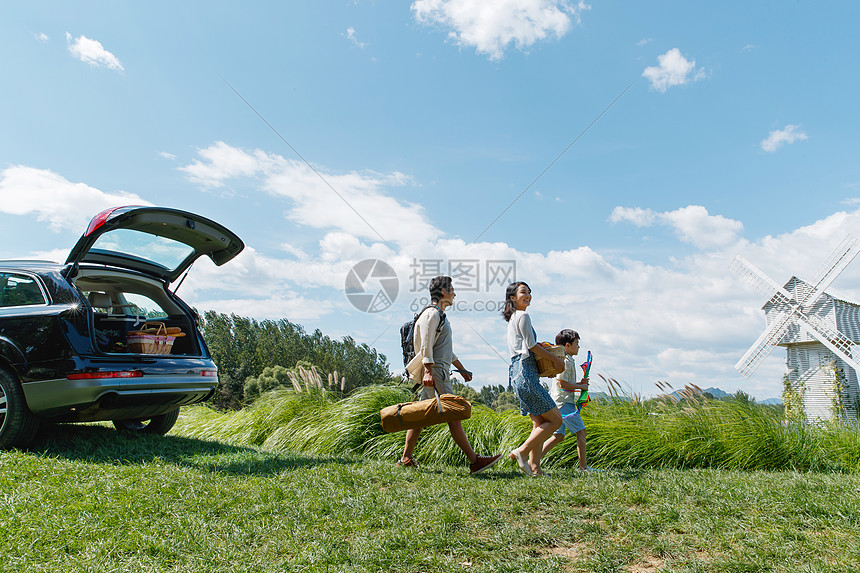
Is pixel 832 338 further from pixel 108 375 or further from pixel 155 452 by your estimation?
pixel 108 375

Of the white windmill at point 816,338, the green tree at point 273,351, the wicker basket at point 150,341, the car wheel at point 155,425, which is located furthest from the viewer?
the green tree at point 273,351

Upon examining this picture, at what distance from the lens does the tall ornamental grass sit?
6445 millimetres

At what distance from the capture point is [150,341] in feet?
19.2

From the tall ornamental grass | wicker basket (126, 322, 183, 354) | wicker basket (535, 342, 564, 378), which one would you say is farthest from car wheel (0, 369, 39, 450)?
wicker basket (535, 342, 564, 378)

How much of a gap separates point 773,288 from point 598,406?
2037cm

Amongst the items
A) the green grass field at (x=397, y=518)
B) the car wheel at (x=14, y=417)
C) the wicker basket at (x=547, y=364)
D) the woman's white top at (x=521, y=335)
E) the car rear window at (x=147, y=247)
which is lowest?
the green grass field at (x=397, y=518)

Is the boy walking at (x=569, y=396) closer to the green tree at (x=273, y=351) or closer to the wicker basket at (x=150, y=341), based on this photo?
the wicker basket at (x=150, y=341)

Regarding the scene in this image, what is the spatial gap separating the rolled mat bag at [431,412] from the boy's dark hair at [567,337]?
55.9 inches

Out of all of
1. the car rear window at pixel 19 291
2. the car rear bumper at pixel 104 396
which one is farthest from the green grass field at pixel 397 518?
the car rear window at pixel 19 291

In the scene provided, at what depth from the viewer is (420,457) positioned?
655 centimetres

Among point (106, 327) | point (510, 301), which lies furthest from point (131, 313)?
point (510, 301)

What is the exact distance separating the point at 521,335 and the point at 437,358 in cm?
82

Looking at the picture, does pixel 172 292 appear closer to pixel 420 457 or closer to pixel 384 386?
pixel 384 386

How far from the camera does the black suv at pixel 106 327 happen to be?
17.2 ft
